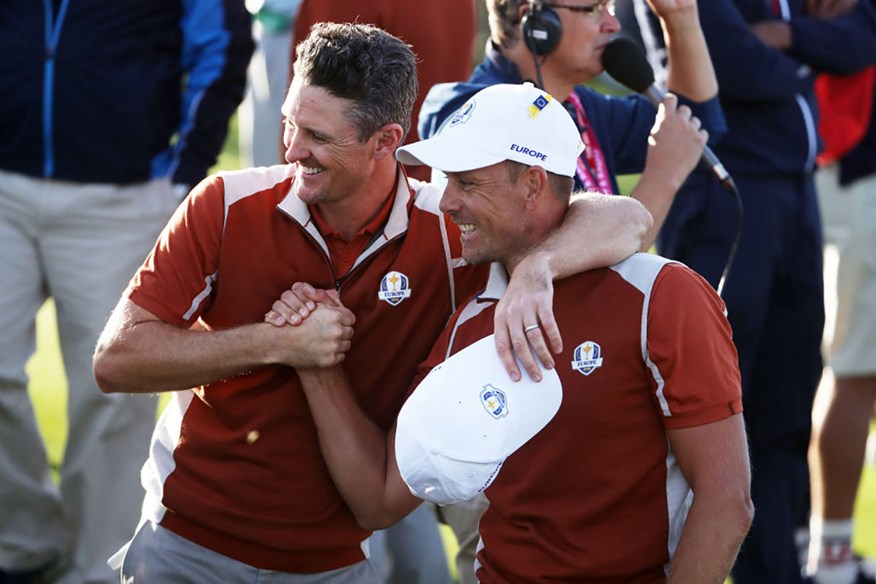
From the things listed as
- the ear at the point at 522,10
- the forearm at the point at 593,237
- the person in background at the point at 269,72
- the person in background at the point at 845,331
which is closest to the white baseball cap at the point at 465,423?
the forearm at the point at 593,237

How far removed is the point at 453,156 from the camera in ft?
11.6

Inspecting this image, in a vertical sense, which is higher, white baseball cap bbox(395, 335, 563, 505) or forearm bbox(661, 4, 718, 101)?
forearm bbox(661, 4, 718, 101)

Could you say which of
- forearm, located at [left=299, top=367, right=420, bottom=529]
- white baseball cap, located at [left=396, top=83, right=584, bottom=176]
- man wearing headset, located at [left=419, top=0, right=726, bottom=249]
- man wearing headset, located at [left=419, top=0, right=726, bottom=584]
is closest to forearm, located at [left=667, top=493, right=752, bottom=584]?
forearm, located at [left=299, top=367, right=420, bottom=529]

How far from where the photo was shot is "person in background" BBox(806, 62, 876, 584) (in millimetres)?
6109

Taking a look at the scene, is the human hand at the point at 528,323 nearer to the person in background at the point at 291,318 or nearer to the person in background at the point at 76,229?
the person in background at the point at 291,318

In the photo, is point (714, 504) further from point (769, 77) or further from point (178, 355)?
point (769, 77)

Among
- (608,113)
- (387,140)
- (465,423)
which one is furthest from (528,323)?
(608,113)

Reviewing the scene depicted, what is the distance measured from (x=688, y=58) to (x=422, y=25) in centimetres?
114

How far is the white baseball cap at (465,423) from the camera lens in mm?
3221

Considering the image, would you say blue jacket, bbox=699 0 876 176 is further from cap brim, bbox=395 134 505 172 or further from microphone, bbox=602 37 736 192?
cap brim, bbox=395 134 505 172

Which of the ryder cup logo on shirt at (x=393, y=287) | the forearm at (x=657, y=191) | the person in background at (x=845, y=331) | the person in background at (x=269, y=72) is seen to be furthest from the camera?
the person in background at (x=269, y=72)

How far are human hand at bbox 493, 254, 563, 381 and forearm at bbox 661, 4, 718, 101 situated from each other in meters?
1.27

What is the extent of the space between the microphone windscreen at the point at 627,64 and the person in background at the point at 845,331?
71.6 inches

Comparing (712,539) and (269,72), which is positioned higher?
(712,539)
